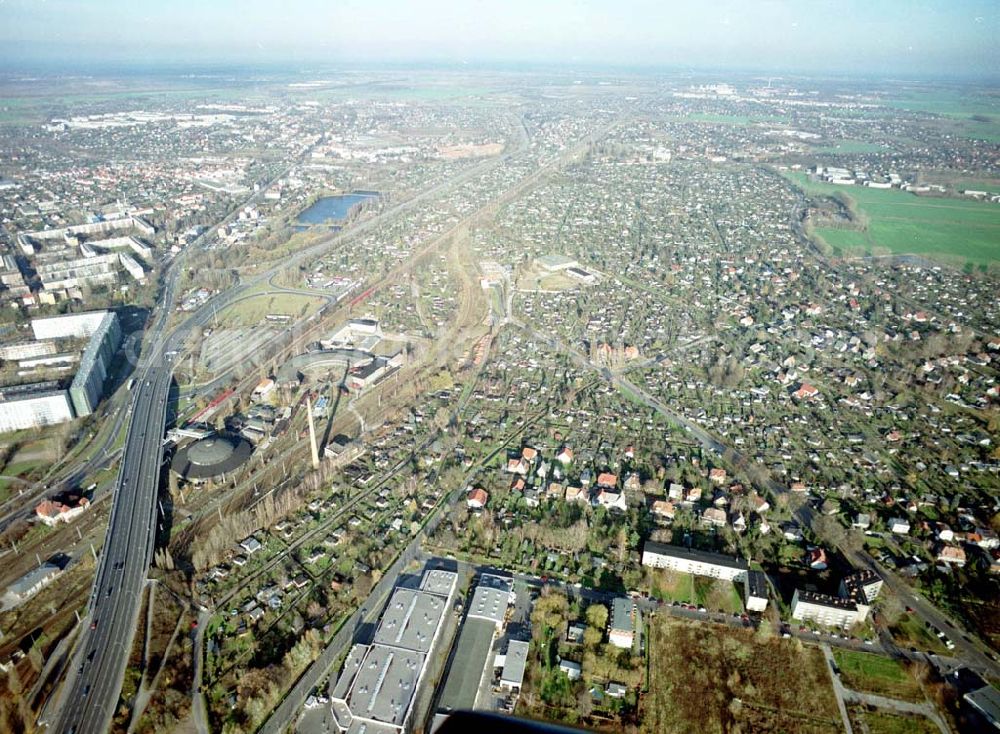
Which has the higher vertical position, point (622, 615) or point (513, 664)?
point (622, 615)

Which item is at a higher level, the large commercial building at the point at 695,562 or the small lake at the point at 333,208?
the small lake at the point at 333,208

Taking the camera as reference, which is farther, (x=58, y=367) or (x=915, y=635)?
(x=58, y=367)

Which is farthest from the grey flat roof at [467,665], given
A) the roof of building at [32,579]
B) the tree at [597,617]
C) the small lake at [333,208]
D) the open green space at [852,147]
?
the open green space at [852,147]

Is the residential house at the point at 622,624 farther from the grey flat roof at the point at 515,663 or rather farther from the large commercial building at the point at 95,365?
the large commercial building at the point at 95,365

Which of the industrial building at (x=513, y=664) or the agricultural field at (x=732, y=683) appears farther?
the industrial building at (x=513, y=664)

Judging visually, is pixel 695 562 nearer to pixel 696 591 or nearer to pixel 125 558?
pixel 696 591

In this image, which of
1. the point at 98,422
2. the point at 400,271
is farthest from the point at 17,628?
the point at 400,271

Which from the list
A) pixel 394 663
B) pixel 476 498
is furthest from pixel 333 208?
pixel 394 663
